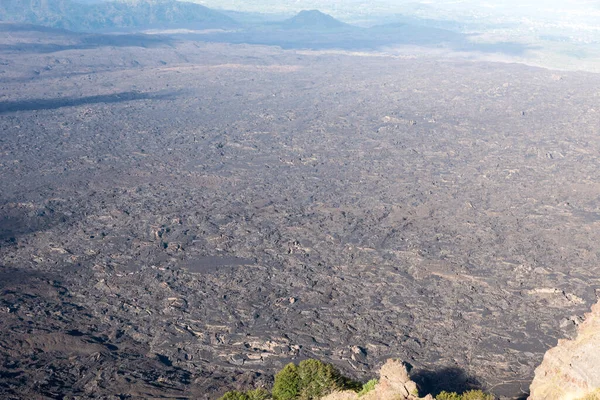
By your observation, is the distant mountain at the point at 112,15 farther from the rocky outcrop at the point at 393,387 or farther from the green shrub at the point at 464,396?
the rocky outcrop at the point at 393,387

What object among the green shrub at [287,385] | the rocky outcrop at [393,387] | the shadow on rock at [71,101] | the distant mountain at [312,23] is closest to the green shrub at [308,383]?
the green shrub at [287,385]

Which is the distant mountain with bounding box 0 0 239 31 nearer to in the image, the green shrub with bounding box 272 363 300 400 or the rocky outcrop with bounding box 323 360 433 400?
the green shrub with bounding box 272 363 300 400

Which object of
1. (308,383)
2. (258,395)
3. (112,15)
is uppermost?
(112,15)

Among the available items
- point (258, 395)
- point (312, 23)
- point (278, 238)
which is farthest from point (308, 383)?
point (312, 23)

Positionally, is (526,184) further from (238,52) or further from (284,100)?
(238,52)

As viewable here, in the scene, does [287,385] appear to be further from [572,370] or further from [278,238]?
[278,238]

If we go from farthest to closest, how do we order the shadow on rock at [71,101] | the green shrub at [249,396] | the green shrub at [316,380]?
the shadow on rock at [71,101] < the green shrub at [249,396] < the green shrub at [316,380]

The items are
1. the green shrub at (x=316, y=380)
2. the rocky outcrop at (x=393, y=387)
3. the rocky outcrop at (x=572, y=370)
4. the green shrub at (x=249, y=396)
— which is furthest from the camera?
the green shrub at (x=249, y=396)
